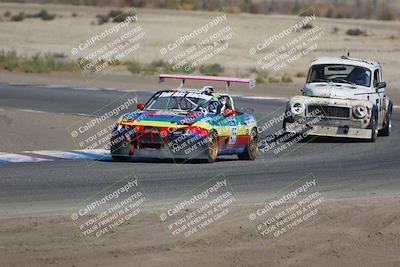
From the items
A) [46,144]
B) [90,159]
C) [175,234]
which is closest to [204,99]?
[90,159]

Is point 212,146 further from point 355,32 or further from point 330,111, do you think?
point 355,32

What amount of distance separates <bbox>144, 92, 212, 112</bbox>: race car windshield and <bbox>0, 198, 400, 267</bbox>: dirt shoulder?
656 cm

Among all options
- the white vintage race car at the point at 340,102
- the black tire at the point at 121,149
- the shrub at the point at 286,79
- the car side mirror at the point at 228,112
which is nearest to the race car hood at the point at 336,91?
the white vintage race car at the point at 340,102

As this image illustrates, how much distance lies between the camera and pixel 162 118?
18.6m

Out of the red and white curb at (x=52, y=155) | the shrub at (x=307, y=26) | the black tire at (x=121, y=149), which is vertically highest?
the black tire at (x=121, y=149)

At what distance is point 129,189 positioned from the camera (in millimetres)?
15258

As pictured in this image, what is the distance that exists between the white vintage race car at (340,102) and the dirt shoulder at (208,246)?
1020 centimetres

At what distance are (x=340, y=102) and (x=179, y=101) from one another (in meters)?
5.10

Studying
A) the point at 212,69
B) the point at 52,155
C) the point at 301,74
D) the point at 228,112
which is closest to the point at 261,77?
the point at 301,74

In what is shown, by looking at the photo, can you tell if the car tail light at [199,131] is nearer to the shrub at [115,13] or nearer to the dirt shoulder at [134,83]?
the dirt shoulder at [134,83]

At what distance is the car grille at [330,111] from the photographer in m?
23.3

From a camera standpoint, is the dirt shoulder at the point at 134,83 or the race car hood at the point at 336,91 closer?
the race car hood at the point at 336,91

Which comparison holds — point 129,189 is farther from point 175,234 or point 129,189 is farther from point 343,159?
point 343,159

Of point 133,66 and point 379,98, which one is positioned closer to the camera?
point 379,98
